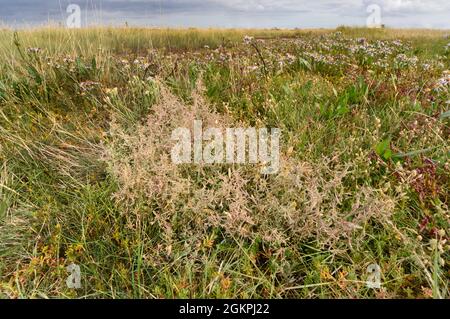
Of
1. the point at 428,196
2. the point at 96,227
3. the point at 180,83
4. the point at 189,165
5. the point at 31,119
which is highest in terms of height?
the point at 180,83

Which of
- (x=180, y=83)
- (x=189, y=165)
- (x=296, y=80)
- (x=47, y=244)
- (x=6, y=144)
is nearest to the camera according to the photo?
(x=47, y=244)

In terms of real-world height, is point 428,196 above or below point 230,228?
above

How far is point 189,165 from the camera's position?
97.8 inches

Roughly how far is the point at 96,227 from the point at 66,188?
670 mm

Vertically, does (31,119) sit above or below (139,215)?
above

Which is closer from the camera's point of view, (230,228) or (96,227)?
(230,228)

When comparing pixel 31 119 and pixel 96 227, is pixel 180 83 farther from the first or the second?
pixel 96 227

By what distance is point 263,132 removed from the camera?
116 inches

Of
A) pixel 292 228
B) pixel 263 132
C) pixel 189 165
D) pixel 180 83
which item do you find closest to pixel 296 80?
pixel 180 83

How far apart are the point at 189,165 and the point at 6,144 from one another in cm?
195
